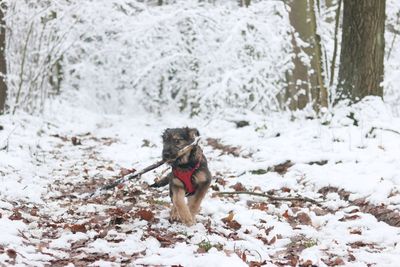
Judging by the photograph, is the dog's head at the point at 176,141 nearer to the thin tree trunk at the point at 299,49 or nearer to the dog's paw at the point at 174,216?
the dog's paw at the point at 174,216

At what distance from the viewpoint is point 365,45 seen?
9703 millimetres

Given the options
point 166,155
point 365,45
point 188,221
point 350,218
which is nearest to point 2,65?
point 166,155

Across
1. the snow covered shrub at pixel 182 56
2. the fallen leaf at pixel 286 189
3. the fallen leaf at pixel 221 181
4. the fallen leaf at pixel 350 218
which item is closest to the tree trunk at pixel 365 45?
the fallen leaf at pixel 286 189

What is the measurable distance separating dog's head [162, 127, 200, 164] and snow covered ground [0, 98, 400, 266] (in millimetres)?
717

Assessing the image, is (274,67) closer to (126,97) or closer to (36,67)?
(36,67)

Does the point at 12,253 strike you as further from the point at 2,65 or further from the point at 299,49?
the point at 299,49

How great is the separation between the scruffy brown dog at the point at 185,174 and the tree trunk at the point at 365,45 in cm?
510

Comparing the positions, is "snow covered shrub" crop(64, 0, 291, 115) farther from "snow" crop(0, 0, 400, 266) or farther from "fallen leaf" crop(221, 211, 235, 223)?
"fallen leaf" crop(221, 211, 235, 223)

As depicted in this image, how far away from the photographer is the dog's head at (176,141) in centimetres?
565

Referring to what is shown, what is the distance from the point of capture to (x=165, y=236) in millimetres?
5062

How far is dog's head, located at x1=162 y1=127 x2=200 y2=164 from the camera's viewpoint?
565 centimetres

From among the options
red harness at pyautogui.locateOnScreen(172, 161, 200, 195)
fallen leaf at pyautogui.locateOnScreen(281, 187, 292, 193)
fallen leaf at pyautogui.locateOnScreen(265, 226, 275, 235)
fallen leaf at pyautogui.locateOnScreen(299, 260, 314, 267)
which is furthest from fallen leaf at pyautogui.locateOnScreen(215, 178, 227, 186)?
fallen leaf at pyautogui.locateOnScreen(299, 260, 314, 267)

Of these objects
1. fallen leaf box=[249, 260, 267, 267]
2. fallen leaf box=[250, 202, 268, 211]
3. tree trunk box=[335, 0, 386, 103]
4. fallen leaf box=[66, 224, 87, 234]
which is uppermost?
tree trunk box=[335, 0, 386, 103]

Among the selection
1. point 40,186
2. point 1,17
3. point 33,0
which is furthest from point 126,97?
point 40,186
